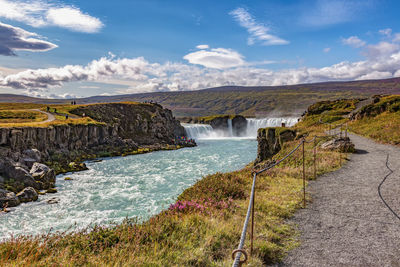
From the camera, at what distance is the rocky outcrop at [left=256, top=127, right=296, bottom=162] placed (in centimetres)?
2983

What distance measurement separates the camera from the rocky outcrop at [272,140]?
97.9 feet

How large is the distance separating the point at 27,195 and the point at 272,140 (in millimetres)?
27554

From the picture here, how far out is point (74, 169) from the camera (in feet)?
116

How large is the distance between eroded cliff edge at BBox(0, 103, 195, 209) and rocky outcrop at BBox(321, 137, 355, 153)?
27.4m

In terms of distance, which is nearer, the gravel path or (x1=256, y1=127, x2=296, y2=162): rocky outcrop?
the gravel path

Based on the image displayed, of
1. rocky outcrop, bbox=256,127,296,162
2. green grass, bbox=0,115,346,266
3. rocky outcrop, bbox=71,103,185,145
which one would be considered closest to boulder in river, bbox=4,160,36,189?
green grass, bbox=0,115,346,266

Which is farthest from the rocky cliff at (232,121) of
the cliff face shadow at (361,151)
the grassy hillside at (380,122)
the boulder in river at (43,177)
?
the cliff face shadow at (361,151)

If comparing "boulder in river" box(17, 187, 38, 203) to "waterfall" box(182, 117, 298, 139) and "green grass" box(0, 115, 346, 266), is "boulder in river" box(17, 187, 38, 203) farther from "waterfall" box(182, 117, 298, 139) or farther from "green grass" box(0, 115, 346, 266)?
"waterfall" box(182, 117, 298, 139)

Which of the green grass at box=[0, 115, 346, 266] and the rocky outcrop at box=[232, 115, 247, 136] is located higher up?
the green grass at box=[0, 115, 346, 266]

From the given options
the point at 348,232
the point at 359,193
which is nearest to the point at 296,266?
the point at 348,232

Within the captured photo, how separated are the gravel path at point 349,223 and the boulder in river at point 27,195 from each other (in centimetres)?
2371

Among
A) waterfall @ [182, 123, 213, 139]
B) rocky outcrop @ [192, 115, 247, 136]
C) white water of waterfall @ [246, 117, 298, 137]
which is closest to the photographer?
white water of waterfall @ [246, 117, 298, 137]

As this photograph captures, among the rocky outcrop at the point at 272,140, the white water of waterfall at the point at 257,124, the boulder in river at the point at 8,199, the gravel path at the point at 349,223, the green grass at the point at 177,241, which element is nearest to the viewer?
the green grass at the point at 177,241

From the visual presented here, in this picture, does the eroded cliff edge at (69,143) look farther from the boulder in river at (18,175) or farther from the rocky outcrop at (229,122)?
the rocky outcrop at (229,122)
